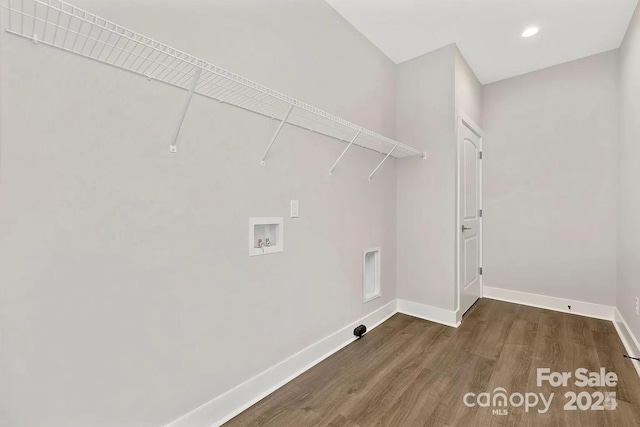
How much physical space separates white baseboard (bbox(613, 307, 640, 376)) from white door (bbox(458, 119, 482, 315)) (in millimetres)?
Result: 1127

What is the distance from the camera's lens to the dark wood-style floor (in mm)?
1454

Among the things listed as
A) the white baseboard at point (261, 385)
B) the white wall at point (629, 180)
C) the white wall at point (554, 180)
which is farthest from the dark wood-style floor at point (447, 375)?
the white wall at point (554, 180)

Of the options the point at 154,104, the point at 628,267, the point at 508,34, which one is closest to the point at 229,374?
the point at 154,104

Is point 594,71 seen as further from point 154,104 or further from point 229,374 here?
point 229,374

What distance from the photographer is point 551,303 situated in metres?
3.00

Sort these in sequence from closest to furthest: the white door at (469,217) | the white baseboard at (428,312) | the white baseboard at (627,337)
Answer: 1. the white baseboard at (627,337)
2. the white baseboard at (428,312)
3. the white door at (469,217)

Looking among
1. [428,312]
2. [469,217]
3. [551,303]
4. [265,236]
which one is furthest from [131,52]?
[551,303]

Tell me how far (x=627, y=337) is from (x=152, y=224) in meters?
3.40

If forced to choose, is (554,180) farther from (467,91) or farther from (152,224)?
(152,224)

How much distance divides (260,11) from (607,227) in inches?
142

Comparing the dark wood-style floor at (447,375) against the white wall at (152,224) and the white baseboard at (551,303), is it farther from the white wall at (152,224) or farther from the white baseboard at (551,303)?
the white wall at (152,224)

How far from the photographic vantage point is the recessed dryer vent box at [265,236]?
156cm

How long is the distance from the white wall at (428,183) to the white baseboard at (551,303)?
3.93 ft

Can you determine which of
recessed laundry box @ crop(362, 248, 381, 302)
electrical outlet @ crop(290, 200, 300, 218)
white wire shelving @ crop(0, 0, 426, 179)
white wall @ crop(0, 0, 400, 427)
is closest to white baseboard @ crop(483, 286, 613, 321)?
recessed laundry box @ crop(362, 248, 381, 302)
